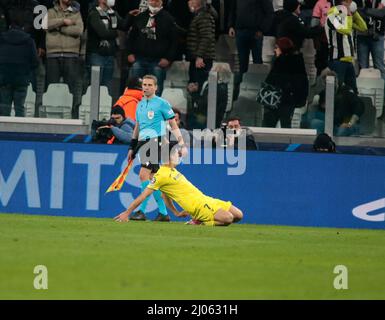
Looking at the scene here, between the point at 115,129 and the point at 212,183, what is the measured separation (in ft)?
5.80

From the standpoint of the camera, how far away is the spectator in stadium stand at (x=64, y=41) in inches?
795

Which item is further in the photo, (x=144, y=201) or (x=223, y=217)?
(x=144, y=201)

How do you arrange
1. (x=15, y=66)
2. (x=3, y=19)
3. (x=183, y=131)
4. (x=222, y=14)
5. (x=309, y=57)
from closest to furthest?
(x=183, y=131) → (x=15, y=66) → (x=309, y=57) → (x=3, y=19) → (x=222, y=14)

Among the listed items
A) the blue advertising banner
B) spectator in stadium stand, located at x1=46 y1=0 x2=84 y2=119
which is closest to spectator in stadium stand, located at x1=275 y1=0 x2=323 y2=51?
the blue advertising banner

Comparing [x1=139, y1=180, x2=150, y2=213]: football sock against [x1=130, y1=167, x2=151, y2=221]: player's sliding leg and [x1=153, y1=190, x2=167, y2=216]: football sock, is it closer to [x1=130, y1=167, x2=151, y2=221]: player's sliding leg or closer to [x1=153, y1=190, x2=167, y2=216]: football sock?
[x1=130, y1=167, x2=151, y2=221]: player's sliding leg

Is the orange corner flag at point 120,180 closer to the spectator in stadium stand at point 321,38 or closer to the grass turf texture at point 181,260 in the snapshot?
the grass turf texture at point 181,260

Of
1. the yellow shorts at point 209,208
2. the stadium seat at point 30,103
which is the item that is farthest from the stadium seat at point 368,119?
the stadium seat at point 30,103

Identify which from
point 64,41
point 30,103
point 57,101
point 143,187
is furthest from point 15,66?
point 143,187

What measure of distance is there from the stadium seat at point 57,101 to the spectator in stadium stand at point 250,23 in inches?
118

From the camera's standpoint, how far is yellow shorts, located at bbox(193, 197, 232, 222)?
58.3 ft

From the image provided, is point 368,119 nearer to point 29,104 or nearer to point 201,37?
point 201,37

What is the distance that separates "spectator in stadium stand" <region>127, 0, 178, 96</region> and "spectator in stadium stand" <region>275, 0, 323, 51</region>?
5.86 feet

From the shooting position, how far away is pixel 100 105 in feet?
65.4
